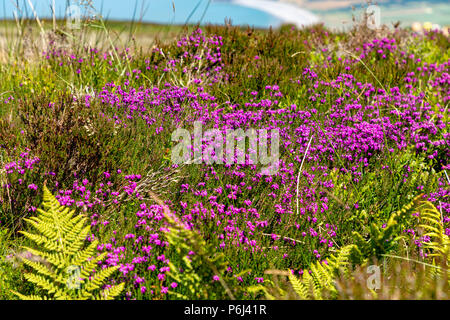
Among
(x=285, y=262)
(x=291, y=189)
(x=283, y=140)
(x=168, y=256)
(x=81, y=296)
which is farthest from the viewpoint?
(x=283, y=140)

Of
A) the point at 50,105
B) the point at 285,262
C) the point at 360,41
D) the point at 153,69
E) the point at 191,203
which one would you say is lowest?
the point at 285,262

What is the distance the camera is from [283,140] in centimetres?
397

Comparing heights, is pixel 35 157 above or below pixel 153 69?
below

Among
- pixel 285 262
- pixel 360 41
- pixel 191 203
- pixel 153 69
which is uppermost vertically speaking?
pixel 360 41

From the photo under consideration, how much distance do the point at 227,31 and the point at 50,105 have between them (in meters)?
3.07

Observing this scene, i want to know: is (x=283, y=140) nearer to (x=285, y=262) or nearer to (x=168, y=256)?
(x=285, y=262)

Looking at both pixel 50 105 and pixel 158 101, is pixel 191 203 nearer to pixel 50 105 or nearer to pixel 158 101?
pixel 158 101

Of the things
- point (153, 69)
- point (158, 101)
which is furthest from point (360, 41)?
point (158, 101)

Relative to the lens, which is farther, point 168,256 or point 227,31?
point 227,31
